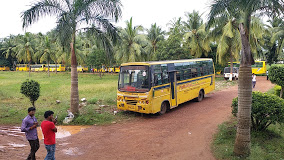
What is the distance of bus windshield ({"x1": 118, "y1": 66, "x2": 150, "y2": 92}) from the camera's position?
969 cm

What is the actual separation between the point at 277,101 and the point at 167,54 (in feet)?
56.4

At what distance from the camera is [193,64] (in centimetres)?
1304

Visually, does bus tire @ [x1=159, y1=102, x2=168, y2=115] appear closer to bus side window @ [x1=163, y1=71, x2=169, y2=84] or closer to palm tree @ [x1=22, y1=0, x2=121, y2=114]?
bus side window @ [x1=163, y1=71, x2=169, y2=84]

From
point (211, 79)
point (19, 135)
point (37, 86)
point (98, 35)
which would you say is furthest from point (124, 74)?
point (211, 79)

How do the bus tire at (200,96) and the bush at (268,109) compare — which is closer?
the bush at (268,109)

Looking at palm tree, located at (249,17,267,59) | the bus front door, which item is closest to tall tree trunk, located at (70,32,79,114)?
the bus front door

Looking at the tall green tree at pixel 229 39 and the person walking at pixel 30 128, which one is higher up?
the tall green tree at pixel 229 39

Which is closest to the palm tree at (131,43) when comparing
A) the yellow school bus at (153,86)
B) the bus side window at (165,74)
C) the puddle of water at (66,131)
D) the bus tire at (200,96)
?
the bus tire at (200,96)

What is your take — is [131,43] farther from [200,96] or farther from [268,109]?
[268,109]

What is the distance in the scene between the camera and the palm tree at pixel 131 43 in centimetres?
2795

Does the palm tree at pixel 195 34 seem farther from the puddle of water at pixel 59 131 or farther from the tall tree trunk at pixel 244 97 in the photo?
the tall tree trunk at pixel 244 97

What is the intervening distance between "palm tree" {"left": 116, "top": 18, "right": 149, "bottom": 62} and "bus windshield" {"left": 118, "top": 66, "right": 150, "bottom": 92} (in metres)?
17.7

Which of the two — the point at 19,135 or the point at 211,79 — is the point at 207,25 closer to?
the point at 19,135

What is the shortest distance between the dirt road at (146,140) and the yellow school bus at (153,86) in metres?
0.79
